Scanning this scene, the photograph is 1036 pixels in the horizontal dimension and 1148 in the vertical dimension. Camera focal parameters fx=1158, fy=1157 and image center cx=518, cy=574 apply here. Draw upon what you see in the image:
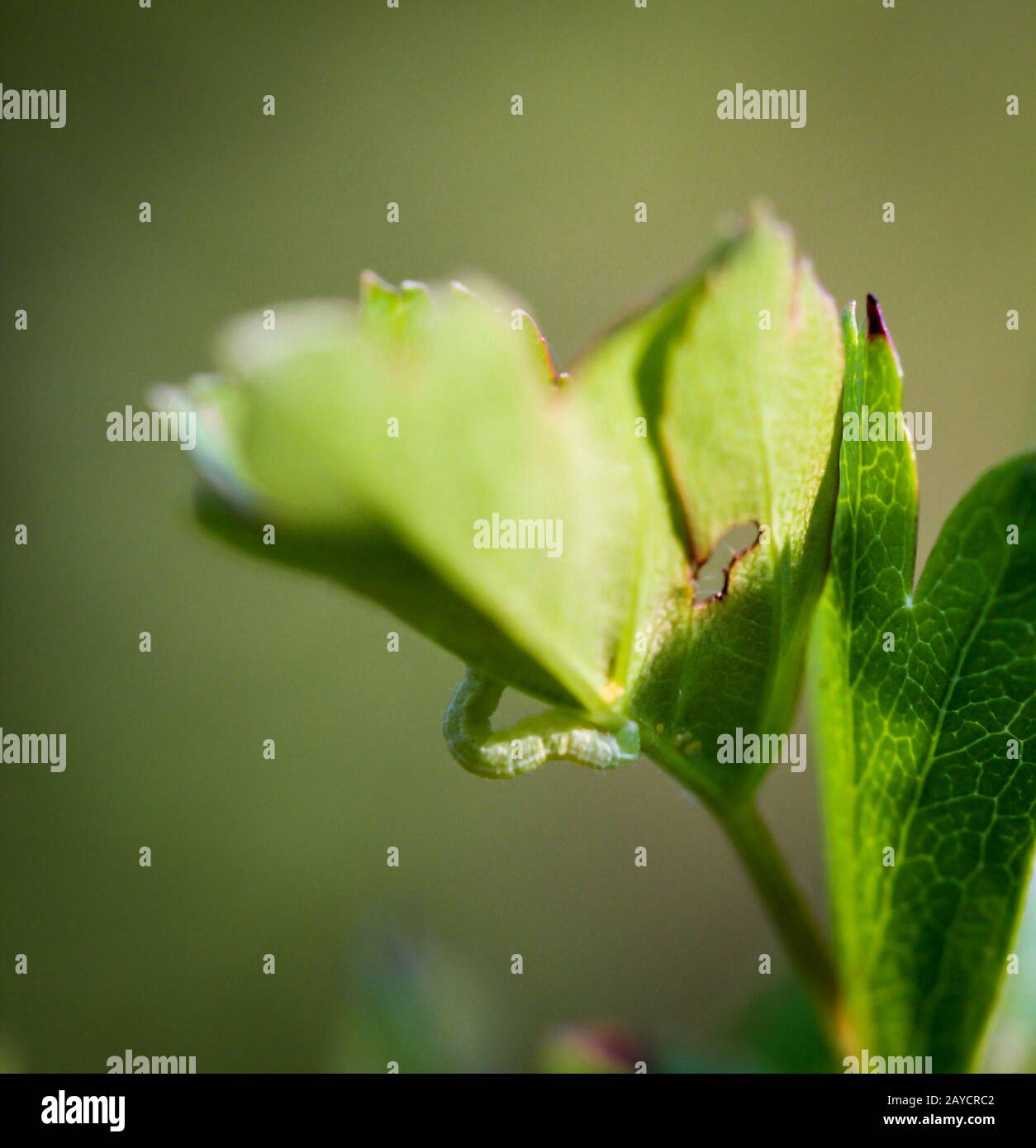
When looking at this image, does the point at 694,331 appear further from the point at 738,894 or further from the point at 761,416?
the point at 738,894

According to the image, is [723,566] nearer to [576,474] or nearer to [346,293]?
[576,474]

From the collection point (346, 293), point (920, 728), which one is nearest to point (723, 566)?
point (920, 728)

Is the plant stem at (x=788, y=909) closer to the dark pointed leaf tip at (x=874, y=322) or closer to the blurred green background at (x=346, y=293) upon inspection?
the dark pointed leaf tip at (x=874, y=322)

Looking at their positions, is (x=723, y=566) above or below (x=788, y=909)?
above

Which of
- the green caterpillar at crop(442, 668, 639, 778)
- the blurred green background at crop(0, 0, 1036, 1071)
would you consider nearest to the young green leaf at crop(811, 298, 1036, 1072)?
the green caterpillar at crop(442, 668, 639, 778)

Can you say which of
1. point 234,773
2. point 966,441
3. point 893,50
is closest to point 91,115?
point 234,773

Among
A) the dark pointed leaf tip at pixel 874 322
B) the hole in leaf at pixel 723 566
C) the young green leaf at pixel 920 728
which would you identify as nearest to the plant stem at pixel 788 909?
the young green leaf at pixel 920 728
